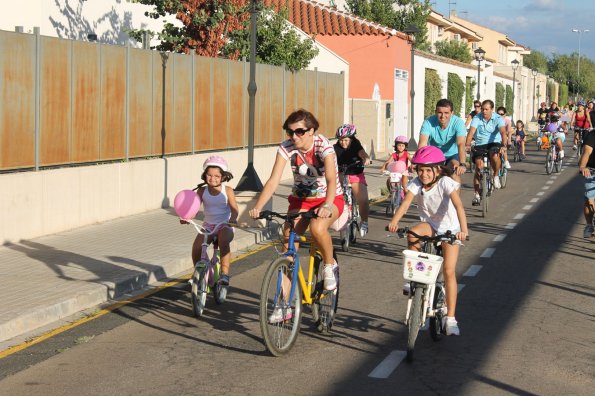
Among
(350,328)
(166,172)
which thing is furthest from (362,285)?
(166,172)

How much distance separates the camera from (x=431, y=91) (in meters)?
49.9

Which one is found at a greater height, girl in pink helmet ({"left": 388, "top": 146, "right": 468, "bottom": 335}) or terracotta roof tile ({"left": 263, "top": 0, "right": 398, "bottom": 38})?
terracotta roof tile ({"left": 263, "top": 0, "right": 398, "bottom": 38})

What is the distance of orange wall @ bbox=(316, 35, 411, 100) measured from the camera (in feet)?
137

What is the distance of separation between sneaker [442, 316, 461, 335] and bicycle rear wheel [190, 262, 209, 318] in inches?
89.1

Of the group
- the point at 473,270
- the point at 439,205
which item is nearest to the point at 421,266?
the point at 439,205

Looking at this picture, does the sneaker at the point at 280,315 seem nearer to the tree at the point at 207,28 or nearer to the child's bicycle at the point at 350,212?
the child's bicycle at the point at 350,212

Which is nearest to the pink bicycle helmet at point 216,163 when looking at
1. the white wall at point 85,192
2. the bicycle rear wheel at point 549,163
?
the white wall at point 85,192

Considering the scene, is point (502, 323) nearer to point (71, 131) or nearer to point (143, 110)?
point (71, 131)

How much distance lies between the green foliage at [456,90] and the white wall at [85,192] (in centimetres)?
3609

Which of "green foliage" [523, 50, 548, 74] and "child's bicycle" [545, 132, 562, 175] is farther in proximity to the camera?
"green foliage" [523, 50, 548, 74]

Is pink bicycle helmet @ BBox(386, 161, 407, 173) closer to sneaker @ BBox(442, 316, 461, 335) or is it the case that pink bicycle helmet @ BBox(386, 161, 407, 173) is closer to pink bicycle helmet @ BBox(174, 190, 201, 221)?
pink bicycle helmet @ BBox(174, 190, 201, 221)

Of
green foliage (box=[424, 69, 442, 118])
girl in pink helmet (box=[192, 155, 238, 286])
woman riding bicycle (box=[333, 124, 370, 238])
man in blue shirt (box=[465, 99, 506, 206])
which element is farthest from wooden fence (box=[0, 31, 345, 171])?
green foliage (box=[424, 69, 442, 118])

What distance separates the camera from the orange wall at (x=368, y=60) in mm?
41844

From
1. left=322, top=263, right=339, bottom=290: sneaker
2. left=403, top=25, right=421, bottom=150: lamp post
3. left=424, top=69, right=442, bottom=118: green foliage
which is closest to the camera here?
left=322, top=263, right=339, bottom=290: sneaker
